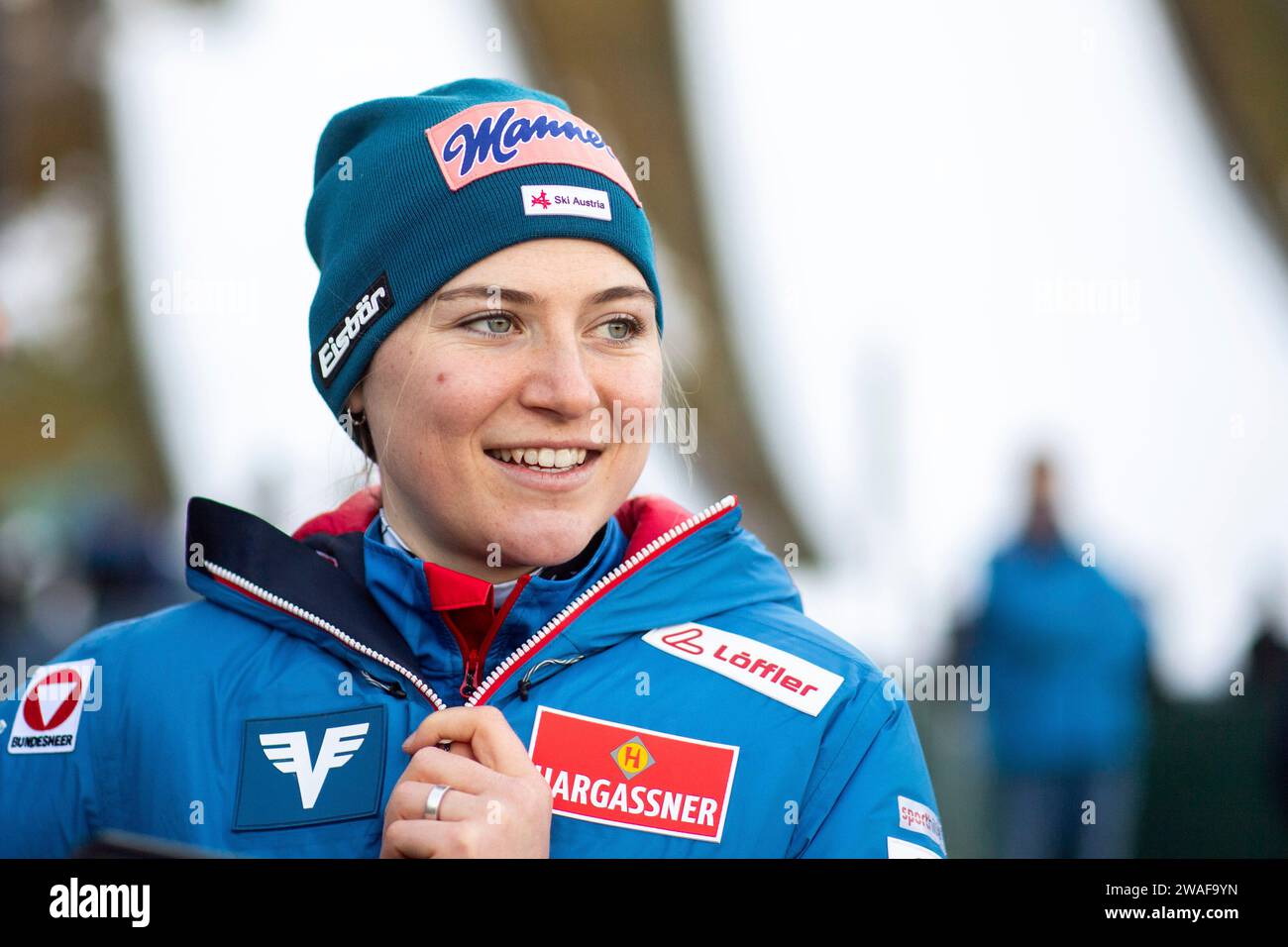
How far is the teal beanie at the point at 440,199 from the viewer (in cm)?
193

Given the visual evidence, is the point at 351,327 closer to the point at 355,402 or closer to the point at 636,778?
the point at 355,402

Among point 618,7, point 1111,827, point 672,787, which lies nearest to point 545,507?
point 672,787

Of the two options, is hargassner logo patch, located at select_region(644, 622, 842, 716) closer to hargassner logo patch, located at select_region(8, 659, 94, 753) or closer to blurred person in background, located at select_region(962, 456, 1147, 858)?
hargassner logo patch, located at select_region(8, 659, 94, 753)

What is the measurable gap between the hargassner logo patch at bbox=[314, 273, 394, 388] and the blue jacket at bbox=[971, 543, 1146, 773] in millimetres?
3759

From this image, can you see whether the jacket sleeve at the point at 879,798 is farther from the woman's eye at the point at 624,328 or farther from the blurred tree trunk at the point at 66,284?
the blurred tree trunk at the point at 66,284

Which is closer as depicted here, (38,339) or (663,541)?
(663,541)

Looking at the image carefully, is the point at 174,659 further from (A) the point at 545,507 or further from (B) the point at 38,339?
(B) the point at 38,339

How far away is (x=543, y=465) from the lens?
74.0 inches

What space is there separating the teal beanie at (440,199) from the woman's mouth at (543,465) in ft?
0.88

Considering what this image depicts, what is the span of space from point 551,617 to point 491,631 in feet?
0.29

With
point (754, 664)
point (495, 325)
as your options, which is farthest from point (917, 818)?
point (495, 325)

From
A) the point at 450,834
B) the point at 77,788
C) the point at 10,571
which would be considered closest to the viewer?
the point at 450,834

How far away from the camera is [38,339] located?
12.5 m

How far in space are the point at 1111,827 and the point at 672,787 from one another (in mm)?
4098
